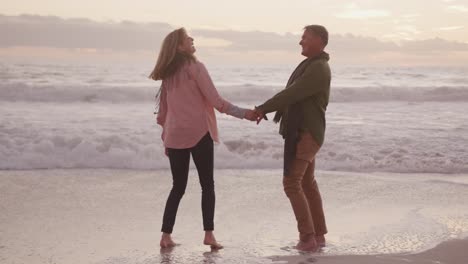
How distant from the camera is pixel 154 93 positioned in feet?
75.4

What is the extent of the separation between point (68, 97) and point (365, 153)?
14320mm

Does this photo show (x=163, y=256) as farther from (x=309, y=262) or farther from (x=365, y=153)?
(x=365, y=153)

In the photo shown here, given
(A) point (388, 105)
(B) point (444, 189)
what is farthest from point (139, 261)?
(A) point (388, 105)

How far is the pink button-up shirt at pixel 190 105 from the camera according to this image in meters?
4.45

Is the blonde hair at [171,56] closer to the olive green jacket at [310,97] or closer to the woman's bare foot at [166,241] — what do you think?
the olive green jacket at [310,97]

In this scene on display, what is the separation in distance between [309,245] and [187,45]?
1.78 meters

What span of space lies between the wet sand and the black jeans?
248 mm

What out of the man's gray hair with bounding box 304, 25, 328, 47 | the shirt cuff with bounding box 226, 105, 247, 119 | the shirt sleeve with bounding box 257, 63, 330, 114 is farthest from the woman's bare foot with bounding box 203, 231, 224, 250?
the man's gray hair with bounding box 304, 25, 328, 47

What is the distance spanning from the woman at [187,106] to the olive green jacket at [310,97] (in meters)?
0.26

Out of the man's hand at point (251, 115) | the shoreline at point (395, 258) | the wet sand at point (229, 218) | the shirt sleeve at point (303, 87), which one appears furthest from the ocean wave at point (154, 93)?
the shoreline at point (395, 258)

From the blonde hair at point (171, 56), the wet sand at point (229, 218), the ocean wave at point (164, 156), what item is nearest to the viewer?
the blonde hair at point (171, 56)

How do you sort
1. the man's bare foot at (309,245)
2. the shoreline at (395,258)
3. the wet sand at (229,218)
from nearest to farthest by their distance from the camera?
the shoreline at (395,258) → the wet sand at (229,218) → the man's bare foot at (309,245)

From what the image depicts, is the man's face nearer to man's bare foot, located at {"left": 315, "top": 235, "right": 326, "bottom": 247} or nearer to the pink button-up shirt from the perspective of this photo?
the pink button-up shirt

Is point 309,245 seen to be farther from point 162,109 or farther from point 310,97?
point 162,109
